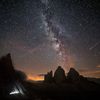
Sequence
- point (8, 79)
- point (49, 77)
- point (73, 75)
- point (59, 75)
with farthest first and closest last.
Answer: point (73, 75) < point (49, 77) < point (59, 75) < point (8, 79)

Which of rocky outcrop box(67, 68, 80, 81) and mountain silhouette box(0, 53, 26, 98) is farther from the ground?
rocky outcrop box(67, 68, 80, 81)

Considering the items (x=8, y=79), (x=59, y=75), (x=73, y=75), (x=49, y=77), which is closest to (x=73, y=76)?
(x=73, y=75)

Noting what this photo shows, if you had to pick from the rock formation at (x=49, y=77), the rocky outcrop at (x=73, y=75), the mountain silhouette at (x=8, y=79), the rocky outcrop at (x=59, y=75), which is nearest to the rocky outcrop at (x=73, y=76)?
the rocky outcrop at (x=73, y=75)

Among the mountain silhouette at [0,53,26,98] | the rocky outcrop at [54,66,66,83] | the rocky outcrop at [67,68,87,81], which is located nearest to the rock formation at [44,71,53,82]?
the rocky outcrop at [54,66,66,83]

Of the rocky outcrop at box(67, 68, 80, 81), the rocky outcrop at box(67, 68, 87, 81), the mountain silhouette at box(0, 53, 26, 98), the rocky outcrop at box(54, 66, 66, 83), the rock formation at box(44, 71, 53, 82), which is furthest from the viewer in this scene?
the rocky outcrop at box(67, 68, 80, 81)

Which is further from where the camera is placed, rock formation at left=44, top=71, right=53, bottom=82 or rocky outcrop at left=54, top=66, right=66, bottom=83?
rock formation at left=44, top=71, right=53, bottom=82

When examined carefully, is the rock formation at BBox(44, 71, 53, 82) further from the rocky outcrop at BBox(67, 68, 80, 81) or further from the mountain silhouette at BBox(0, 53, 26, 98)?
the mountain silhouette at BBox(0, 53, 26, 98)

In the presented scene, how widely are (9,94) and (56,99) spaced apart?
12.3 meters

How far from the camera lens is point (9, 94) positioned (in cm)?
2900

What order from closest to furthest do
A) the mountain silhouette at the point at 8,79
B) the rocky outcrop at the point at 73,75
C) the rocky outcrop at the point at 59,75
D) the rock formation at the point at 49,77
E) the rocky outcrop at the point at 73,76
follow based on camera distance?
the mountain silhouette at the point at 8,79, the rocky outcrop at the point at 59,75, the rock formation at the point at 49,77, the rocky outcrop at the point at 73,76, the rocky outcrop at the point at 73,75

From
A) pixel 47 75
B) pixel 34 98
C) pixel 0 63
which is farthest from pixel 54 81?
pixel 0 63

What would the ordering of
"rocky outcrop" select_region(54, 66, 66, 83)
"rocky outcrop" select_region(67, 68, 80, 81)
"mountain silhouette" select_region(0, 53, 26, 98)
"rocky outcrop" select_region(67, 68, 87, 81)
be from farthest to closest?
"rocky outcrop" select_region(67, 68, 80, 81) < "rocky outcrop" select_region(67, 68, 87, 81) < "rocky outcrop" select_region(54, 66, 66, 83) < "mountain silhouette" select_region(0, 53, 26, 98)

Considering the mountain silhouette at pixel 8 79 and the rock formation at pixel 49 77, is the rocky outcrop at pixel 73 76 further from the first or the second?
the mountain silhouette at pixel 8 79

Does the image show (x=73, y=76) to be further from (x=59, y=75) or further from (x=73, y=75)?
(x=59, y=75)
